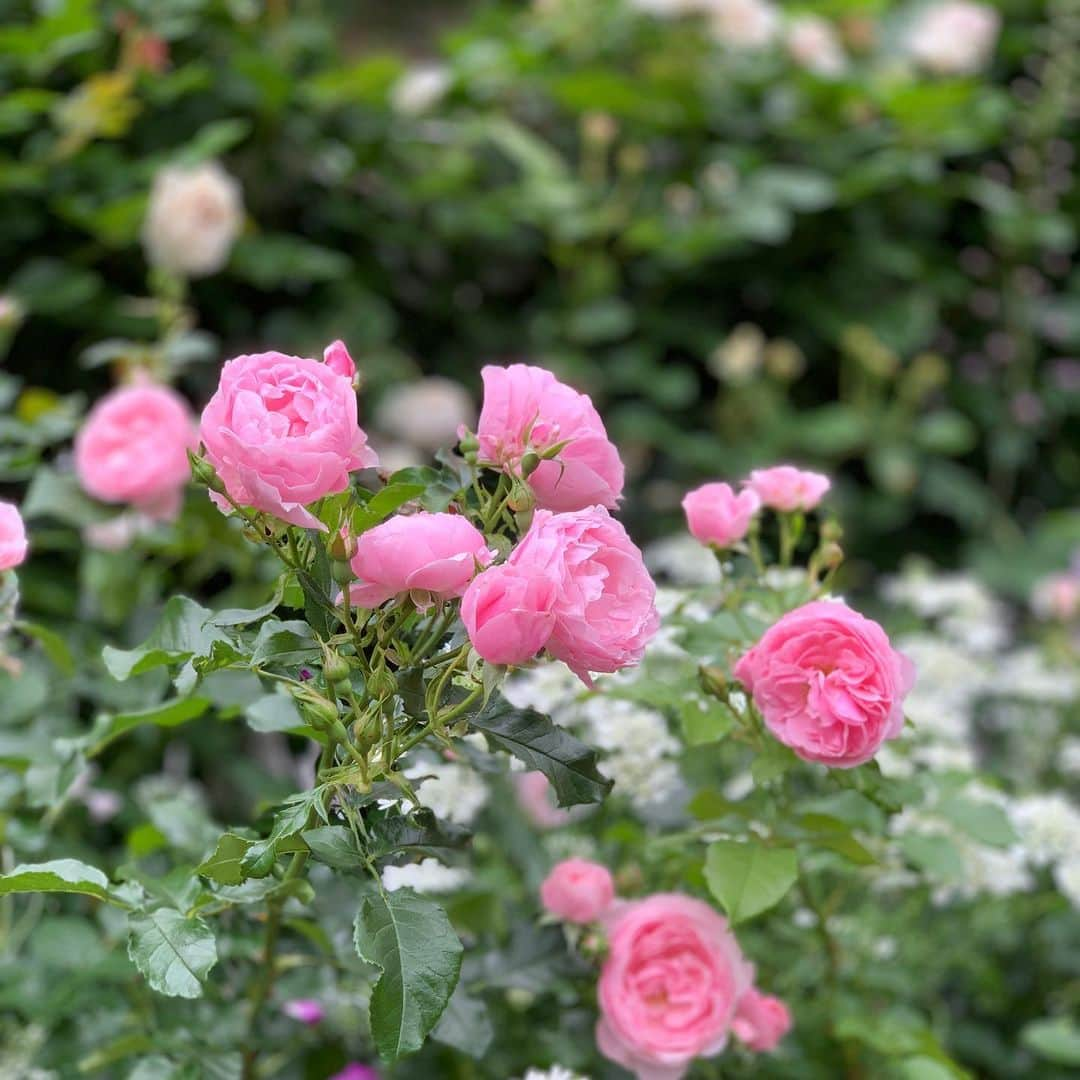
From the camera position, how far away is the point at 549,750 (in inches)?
24.5

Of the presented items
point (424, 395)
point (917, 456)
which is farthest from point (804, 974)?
point (917, 456)

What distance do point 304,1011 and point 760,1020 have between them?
300 millimetres

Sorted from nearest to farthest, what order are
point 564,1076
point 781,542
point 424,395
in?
point 564,1076, point 781,542, point 424,395

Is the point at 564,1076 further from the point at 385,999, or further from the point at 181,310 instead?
the point at 181,310

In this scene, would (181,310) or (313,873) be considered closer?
(313,873)

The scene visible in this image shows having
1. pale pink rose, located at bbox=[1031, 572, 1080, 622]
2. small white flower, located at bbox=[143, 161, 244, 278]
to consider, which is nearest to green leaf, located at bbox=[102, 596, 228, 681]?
small white flower, located at bbox=[143, 161, 244, 278]

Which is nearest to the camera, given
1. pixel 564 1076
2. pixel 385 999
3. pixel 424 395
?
pixel 385 999

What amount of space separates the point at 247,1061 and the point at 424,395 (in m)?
1.27

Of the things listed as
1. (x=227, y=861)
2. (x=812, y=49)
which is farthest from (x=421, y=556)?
(x=812, y=49)

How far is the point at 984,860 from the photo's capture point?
1032mm

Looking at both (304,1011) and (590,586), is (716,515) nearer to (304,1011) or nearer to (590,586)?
(590,586)

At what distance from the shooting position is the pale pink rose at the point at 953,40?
224 centimetres

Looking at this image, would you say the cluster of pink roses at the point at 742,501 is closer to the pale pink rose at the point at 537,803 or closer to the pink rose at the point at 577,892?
the pink rose at the point at 577,892

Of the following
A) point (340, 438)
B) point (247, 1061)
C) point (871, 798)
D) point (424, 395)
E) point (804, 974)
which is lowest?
point (424, 395)
